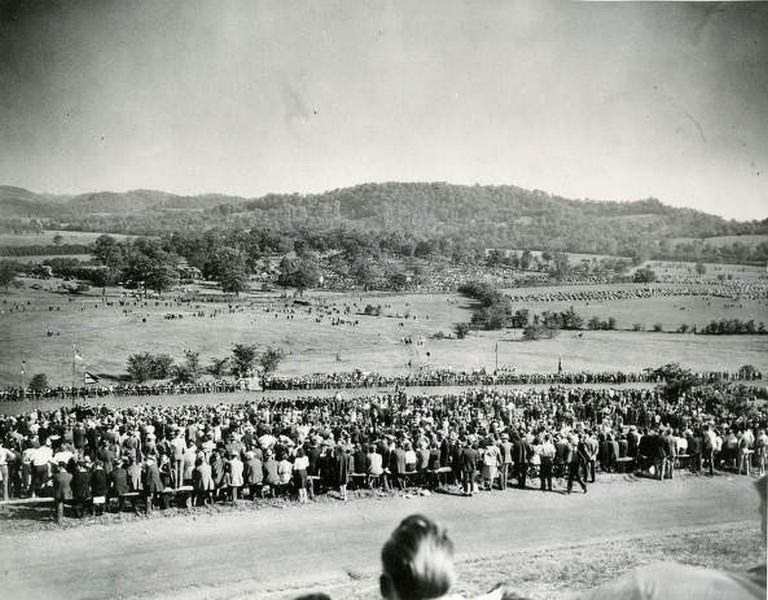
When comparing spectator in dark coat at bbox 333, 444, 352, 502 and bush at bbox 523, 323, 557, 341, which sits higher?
bush at bbox 523, 323, 557, 341

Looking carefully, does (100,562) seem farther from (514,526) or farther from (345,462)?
(514,526)

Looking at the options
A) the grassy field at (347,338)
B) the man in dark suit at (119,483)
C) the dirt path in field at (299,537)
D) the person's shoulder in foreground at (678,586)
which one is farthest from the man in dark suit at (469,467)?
the person's shoulder in foreground at (678,586)

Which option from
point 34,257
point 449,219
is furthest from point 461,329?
point 34,257

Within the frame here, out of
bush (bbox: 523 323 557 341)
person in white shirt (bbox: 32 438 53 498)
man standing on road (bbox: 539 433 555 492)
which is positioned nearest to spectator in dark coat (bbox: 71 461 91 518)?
person in white shirt (bbox: 32 438 53 498)

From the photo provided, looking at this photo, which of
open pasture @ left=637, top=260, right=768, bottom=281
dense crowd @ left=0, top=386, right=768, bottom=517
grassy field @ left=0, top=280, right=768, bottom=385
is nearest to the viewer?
dense crowd @ left=0, top=386, right=768, bottom=517

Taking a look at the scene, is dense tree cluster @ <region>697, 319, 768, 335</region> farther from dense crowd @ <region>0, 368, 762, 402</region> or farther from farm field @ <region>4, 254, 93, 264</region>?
farm field @ <region>4, 254, 93, 264</region>

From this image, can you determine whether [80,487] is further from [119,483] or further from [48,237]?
[48,237]
